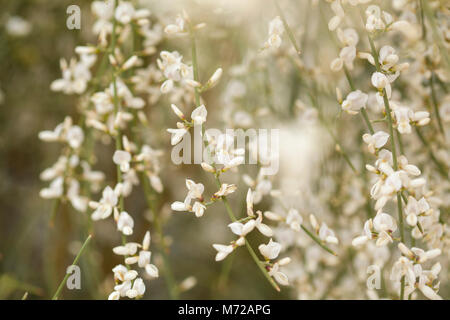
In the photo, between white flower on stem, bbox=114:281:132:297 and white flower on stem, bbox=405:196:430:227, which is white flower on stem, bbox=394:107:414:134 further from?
white flower on stem, bbox=114:281:132:297

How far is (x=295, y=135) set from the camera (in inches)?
37.1

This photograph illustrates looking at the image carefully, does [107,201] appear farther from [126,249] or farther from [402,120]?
[402,120]

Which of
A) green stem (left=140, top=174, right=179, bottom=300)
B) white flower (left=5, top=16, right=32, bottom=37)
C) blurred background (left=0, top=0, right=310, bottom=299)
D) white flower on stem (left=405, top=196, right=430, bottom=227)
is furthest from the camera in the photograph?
white flower (left=5, top=16, right=32, bottom=37)

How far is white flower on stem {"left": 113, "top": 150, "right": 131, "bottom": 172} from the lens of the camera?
0.55 metres

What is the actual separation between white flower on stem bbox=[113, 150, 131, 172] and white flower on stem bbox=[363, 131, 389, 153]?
11.5 inches

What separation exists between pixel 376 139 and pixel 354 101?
0.05 metres

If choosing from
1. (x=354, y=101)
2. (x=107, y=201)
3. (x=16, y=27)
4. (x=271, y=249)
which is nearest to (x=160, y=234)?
(x=107, y=201)

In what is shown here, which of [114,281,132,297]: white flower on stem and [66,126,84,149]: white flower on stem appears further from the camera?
[66,126,84,149]: white flower on stem

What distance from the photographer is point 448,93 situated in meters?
0.70

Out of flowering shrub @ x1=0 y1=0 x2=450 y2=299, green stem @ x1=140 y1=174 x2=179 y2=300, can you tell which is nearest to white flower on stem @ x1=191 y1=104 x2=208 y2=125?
flowering shrub @ x1=0 y1=0 x2=450 y2=299

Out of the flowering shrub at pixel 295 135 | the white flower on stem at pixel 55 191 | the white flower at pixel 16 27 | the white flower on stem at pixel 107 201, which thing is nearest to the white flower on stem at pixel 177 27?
the flowering shrub at pixel 295 135
